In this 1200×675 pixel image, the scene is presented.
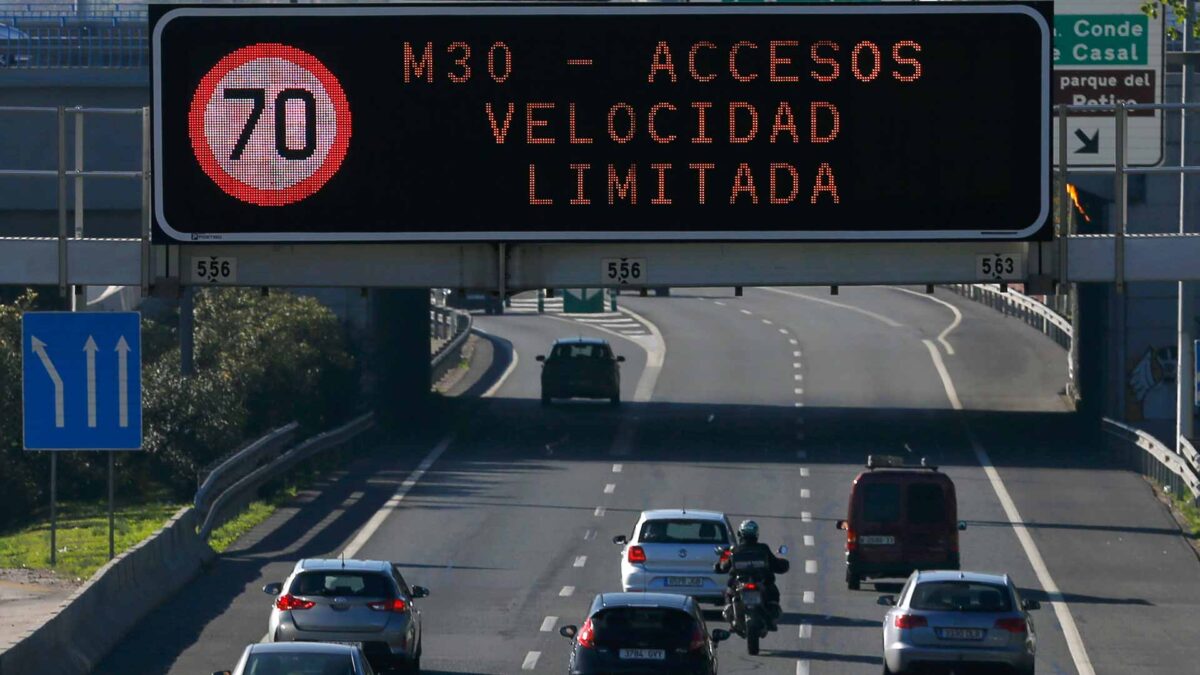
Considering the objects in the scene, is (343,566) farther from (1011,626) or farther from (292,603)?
(1011,626)

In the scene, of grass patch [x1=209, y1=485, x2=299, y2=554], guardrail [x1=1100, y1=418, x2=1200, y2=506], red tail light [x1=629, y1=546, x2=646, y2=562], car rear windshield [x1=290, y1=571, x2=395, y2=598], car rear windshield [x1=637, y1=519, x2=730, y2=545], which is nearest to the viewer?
car rear windshield [x1=290, y1=571, x2=395, y2=598]

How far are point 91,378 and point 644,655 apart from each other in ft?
26.5

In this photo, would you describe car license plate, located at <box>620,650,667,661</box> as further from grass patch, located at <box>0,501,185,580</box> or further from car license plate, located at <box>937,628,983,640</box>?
grass patch, located at <box>0,501,185,580</box>

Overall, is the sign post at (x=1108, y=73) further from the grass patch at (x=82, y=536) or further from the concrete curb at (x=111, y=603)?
the grass patch at (x=82, y=536)

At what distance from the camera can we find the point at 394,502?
137ft

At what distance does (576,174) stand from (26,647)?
361 inches

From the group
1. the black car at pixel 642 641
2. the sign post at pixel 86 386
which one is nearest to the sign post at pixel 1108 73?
the black car at pixel 642 641

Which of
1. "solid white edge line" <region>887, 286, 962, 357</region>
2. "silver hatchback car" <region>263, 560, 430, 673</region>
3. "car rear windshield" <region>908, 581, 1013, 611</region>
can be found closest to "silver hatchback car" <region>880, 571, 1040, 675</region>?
"car rear windshield" <region>908, 581, 1013, 611</region>

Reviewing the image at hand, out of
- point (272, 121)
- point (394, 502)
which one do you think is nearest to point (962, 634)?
point (272, 121)

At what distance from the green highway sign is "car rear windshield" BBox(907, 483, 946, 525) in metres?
11.0

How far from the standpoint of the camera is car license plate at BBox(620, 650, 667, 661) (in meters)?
21.9

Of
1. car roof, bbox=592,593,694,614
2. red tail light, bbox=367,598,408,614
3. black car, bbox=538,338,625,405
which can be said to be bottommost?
red tail light, bbox=367,598,408,614

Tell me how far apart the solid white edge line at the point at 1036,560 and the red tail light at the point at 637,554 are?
575 cm

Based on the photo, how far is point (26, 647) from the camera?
68.9ft
